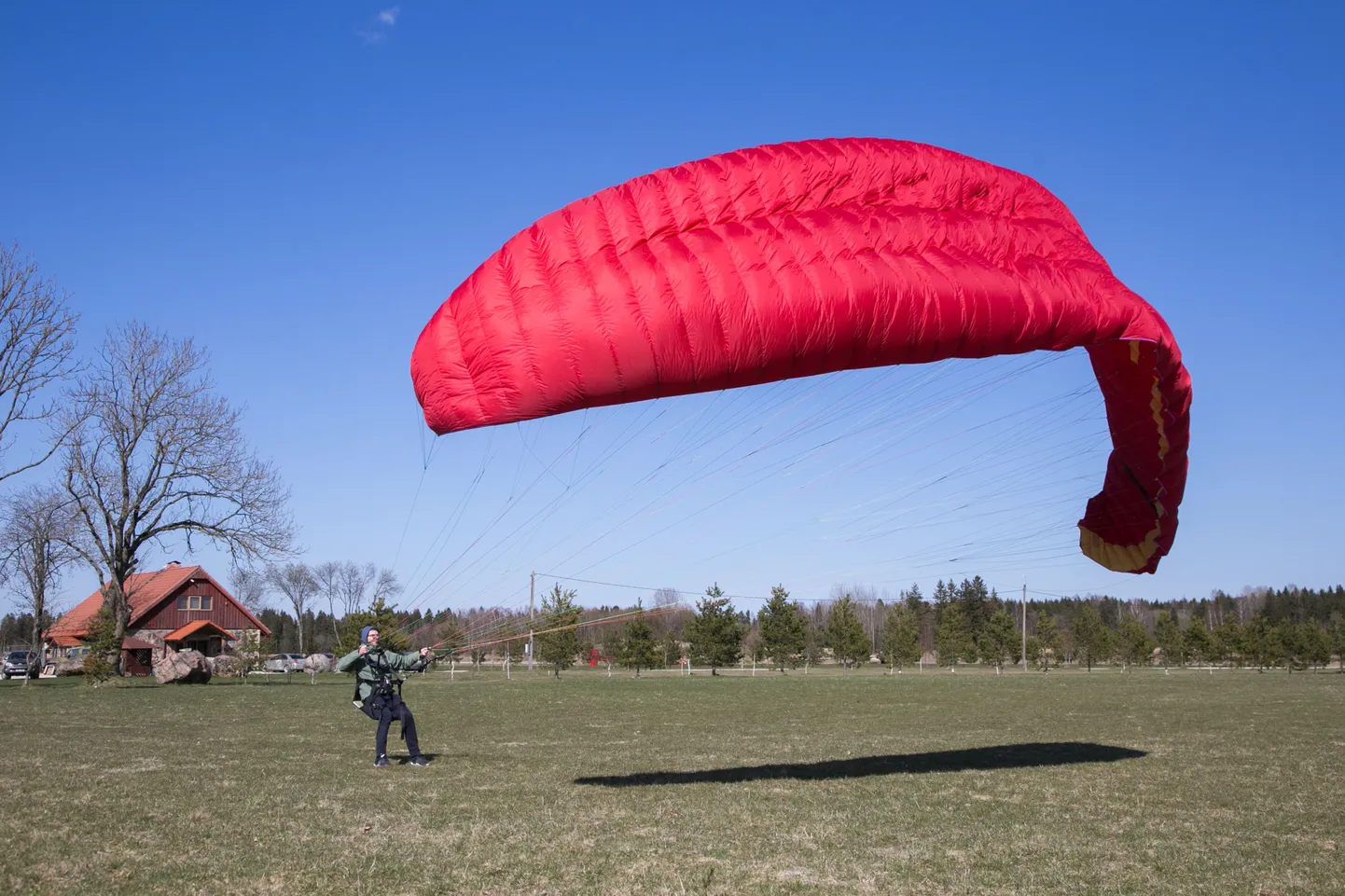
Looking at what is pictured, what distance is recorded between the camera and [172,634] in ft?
176

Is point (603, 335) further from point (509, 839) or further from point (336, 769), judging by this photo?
point (336, 769)

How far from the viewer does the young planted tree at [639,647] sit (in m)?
44.7

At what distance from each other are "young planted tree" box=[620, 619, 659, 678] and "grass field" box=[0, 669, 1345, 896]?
27845mm

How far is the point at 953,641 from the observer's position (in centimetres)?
5809

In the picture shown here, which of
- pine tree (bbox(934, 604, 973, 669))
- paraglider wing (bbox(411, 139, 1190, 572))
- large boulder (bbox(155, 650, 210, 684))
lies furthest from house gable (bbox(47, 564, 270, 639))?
paraglider wing (bbox(411, 139, 1190, 572))

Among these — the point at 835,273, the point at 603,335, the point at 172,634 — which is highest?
the point at 835,273

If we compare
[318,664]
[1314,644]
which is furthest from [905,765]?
[318,664]

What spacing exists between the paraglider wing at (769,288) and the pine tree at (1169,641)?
5244 centimetres

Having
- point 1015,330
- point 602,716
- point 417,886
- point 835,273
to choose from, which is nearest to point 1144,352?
point 1015,330

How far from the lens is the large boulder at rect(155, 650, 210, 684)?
3431 cm

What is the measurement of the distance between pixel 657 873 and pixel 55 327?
93.1 ft

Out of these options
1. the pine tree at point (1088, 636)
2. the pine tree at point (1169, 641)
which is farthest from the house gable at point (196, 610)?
the pine tree at point (1169, 641)

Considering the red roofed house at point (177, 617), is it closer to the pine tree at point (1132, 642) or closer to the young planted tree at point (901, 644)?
the young planted tree at point (901, 644)

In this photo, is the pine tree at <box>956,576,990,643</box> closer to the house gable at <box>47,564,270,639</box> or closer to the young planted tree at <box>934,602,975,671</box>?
the young planted tree at <box>934,602,975,671</box>
